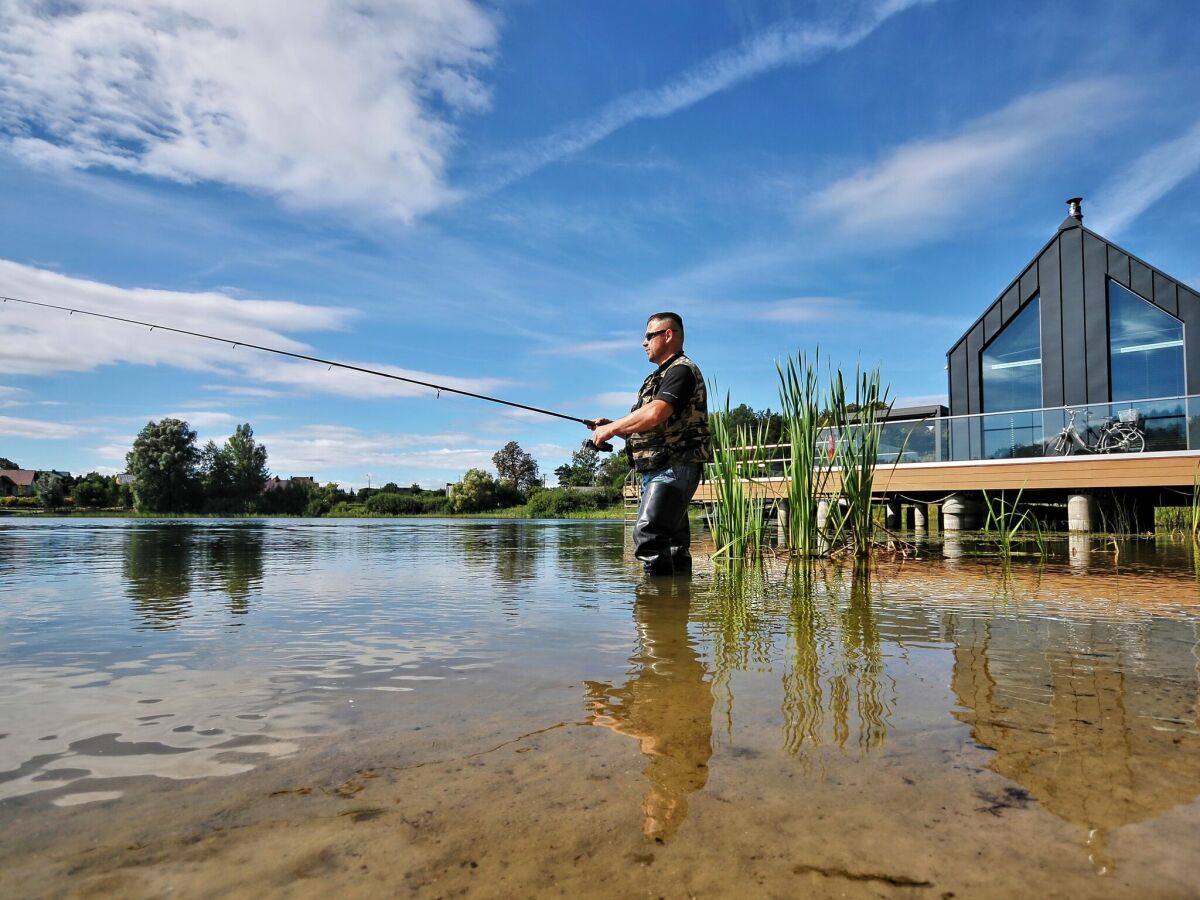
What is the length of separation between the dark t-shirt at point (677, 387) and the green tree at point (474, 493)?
51.9 m

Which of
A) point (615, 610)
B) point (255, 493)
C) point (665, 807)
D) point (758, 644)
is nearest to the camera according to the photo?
point (665, 807)

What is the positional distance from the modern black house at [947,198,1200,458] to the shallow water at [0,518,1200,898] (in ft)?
41.5

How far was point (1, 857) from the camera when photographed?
3.47 ft

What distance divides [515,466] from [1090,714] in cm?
7637

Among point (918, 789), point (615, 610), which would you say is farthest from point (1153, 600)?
point (918, 789)

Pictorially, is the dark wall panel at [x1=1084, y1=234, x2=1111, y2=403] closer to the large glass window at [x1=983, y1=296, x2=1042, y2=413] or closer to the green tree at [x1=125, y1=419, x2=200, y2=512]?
the large glass window at [x1=983, y1=296, x2=1042, y2=413]

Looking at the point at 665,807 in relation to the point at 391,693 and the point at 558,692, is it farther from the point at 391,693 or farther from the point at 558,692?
the point at 391,693

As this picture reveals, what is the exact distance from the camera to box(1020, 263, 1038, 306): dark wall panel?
57.3 ft

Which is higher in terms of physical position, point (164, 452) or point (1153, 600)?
point (164, 452)

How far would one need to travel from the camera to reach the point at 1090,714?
172cm

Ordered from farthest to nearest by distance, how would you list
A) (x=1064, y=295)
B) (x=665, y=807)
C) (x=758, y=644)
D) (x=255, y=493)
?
(x=255, y=493), (x=1064, y=295), (x=758, y=644), (x=665, y=807)

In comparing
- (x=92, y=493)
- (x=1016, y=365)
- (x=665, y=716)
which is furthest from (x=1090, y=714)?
(x=92, y=493)

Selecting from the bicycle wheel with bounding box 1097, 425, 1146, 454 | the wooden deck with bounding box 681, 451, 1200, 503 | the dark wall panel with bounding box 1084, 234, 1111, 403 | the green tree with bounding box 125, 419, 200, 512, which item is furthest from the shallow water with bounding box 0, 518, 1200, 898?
the green tree with bounding box 125, 419, 200, 512

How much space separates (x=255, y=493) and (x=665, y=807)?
68454 mm
